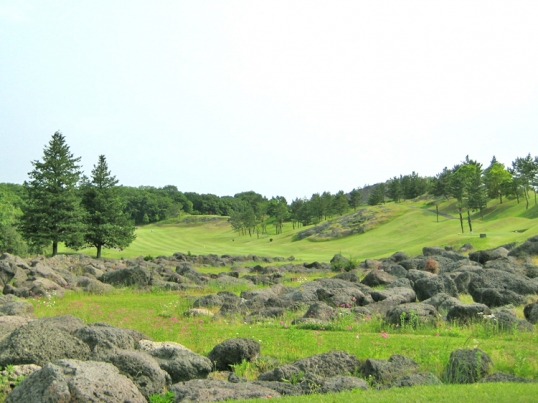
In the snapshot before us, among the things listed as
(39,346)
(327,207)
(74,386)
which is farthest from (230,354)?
(327,207)

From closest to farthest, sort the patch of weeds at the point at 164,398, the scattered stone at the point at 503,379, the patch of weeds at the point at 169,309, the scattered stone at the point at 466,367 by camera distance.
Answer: the patch of weeds at the point at 164,398 → the scattered stone at the point at 503,379 → the scattered stone at the point at 466,367 → the patch of weeds at the point at 169,309

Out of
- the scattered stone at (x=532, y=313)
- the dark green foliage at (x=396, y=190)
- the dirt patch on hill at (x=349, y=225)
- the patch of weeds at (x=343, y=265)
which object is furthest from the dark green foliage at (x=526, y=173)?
the scattered stone at (x=532, y=313)

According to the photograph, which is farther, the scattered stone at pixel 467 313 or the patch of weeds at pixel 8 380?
the scattered stone at pixel 467 313

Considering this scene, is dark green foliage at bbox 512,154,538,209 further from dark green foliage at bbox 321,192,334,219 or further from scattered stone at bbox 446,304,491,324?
scattered stone at bbox 446,304,491,324

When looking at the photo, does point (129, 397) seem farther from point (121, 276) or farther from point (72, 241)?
point (72, 241)

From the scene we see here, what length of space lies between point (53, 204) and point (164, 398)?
47.7 meters

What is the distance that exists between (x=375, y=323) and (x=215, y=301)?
759cm

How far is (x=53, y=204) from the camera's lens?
51000mm

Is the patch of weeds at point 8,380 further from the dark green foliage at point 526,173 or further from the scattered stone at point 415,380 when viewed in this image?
the dark green foliage at point 526,173

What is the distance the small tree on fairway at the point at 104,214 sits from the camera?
181 ft

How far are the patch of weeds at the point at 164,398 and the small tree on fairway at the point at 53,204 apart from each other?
150ft

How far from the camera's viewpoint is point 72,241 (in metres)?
51.2

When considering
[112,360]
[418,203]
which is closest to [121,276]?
[112,360]

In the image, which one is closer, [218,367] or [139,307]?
[218,367]
